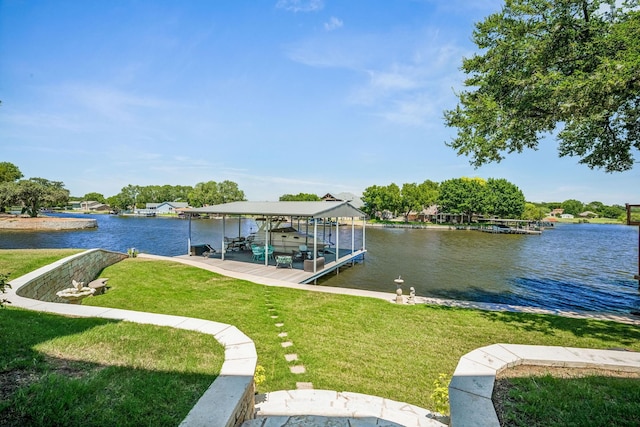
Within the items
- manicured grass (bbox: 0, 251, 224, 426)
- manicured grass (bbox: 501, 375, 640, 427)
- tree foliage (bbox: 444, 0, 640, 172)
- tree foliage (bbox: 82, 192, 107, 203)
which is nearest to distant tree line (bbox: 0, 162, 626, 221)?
tree foliage (bbox: 444, 0, 640, 172)

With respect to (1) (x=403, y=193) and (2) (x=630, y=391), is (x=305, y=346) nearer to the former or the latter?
(2) (x=630, y=391)

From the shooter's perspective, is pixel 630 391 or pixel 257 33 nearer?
pixel 630 391

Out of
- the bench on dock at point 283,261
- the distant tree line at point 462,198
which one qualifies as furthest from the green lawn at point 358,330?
the distant tree line at point 462,198

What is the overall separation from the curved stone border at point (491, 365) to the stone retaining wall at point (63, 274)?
1025 cm

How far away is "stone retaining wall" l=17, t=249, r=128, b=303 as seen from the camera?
8.51 metres

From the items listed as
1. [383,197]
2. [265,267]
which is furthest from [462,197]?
[265,267]

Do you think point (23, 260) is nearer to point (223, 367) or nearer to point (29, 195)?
point (223, 367)

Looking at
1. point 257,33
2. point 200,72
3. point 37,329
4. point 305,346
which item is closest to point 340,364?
point 305,346

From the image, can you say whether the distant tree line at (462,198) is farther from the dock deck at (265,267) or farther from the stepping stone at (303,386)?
the stepping stone at (303,386)

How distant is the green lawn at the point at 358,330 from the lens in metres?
4.99

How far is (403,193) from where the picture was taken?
69625 mm

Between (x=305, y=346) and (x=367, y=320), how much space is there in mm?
2304

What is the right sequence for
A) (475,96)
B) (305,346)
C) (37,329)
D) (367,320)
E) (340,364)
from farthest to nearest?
(475,96), (367,320), (305,346), (340,364), (37,329)

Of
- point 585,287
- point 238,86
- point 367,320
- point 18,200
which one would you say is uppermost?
point 238,86
